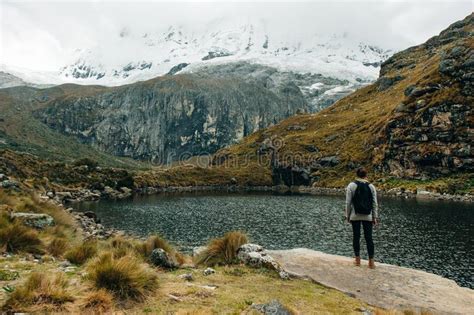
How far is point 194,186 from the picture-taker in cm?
18412

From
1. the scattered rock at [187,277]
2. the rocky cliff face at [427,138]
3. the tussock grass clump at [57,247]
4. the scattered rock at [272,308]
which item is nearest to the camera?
the scattered rock at [272,308]

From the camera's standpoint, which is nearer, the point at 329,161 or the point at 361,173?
the point at 361,173

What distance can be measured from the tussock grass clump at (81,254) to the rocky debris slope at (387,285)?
26.9ft

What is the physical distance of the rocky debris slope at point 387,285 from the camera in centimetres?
1273

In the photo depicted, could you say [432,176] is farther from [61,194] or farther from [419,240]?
[61,194]

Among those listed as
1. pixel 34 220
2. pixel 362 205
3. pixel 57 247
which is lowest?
pixel 57 247

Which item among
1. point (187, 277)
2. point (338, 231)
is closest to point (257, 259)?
point (187, 277)

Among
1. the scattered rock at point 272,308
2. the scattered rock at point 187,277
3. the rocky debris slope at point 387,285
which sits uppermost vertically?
the scattered rock at point 272,308

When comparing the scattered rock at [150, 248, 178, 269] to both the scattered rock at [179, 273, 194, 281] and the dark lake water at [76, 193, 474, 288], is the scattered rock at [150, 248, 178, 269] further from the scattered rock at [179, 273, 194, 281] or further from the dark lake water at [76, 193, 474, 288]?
the dark lake water at [76, 193, 474, 288]

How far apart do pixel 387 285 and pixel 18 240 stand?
15.5 m

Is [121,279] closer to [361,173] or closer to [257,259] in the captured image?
[257,259]

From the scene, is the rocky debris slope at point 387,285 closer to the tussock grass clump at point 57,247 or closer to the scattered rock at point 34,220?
the tussock grass clump at point 57,247

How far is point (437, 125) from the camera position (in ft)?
401

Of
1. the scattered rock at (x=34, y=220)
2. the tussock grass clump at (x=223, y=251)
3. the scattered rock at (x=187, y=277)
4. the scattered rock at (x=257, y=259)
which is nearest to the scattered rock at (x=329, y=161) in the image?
the scattered rock at (x=34, y=220)
